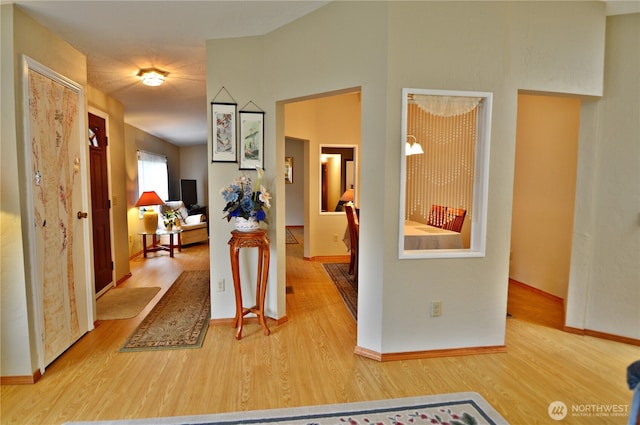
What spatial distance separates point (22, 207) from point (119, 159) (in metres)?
2.60

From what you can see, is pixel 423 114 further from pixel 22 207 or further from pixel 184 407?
pixel 22 207

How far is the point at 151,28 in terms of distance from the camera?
104 inches

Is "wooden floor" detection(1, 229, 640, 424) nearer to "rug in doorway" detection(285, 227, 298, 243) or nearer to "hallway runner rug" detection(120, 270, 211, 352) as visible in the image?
"hallway runner rug" detection(120, 270, 211, 352)

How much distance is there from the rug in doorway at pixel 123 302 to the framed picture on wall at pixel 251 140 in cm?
197

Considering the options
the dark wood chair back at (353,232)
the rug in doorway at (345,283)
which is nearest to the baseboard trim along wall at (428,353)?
the rug in doorway at (345,283)

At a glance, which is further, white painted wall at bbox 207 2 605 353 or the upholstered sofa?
the upholstered sofa

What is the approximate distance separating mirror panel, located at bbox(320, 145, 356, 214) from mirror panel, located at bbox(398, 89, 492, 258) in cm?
319

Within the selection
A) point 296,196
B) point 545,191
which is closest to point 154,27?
point 545,191

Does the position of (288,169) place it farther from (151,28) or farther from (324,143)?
(151,28)

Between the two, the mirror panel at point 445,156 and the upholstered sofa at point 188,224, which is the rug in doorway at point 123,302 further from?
the mirror panel at point 445,156

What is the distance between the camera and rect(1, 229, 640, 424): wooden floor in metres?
2.00

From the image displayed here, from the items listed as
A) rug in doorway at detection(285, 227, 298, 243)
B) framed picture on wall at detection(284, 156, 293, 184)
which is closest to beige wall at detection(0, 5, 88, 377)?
rug in doorway at detection(285, 227, 298, 243)

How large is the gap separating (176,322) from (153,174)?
493 cm

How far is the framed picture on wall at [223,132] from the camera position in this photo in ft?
9.84
